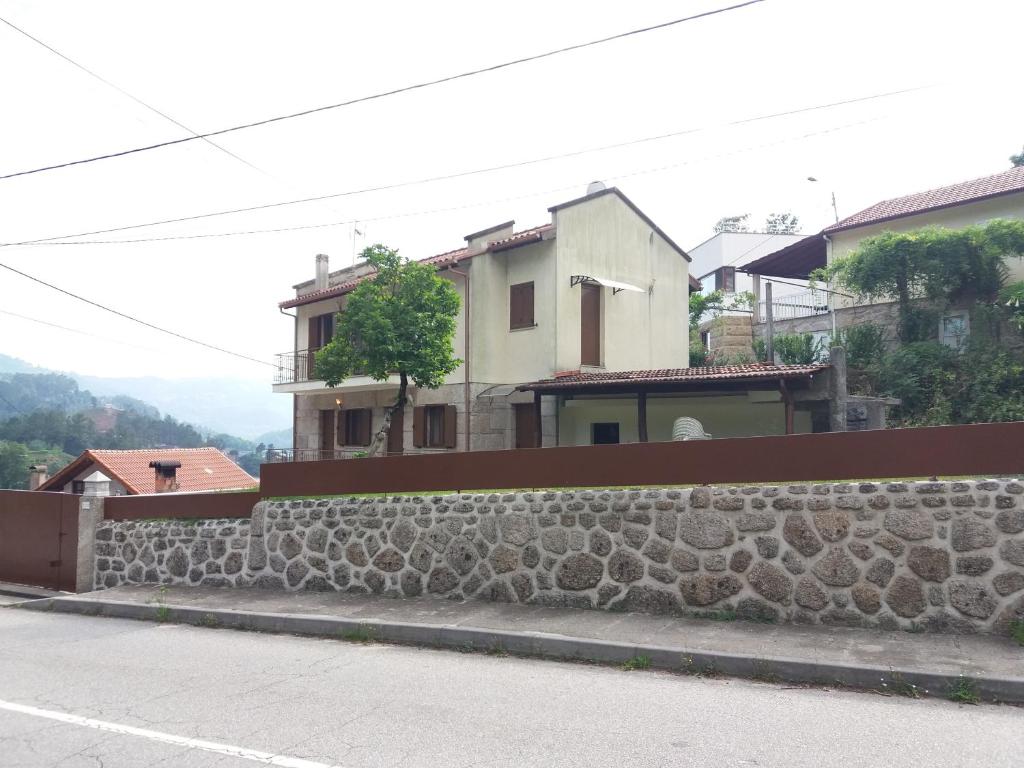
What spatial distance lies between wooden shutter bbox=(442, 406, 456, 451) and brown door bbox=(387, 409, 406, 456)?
177 cm

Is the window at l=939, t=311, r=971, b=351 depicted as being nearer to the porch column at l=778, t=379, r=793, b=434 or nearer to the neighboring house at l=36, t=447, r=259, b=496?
the porch column at l=778, t=379, r=793, b=434

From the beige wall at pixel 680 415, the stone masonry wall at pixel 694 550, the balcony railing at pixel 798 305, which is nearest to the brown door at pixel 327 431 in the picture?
the beige wall at pixel 680 415

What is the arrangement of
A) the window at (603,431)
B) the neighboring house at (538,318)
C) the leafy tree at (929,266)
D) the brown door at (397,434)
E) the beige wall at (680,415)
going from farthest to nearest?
1. the brown door at (397,434)
2. the window at (603,431)
3. the neighboring house at (538,318)
4. the leafy tree at (929,266)
5. the beige wall at (680,415)

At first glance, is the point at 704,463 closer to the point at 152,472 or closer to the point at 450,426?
the point at 450,426

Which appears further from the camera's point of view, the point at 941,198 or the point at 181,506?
the point at 941,198

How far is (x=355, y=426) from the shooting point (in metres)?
24.2

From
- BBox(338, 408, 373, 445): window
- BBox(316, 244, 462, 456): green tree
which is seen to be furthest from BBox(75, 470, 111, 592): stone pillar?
BBox(338, 408, 373, 445): window

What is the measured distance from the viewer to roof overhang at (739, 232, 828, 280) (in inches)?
1001

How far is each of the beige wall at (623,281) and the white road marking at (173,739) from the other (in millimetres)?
14774

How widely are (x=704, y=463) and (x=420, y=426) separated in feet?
45.9

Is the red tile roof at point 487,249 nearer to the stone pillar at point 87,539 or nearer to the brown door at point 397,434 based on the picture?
the brown door at point 397,434

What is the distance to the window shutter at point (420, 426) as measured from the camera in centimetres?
2125

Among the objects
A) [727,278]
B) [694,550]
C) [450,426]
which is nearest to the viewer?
[694,550]

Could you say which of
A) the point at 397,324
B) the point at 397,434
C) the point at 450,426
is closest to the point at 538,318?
the point at 450,426
